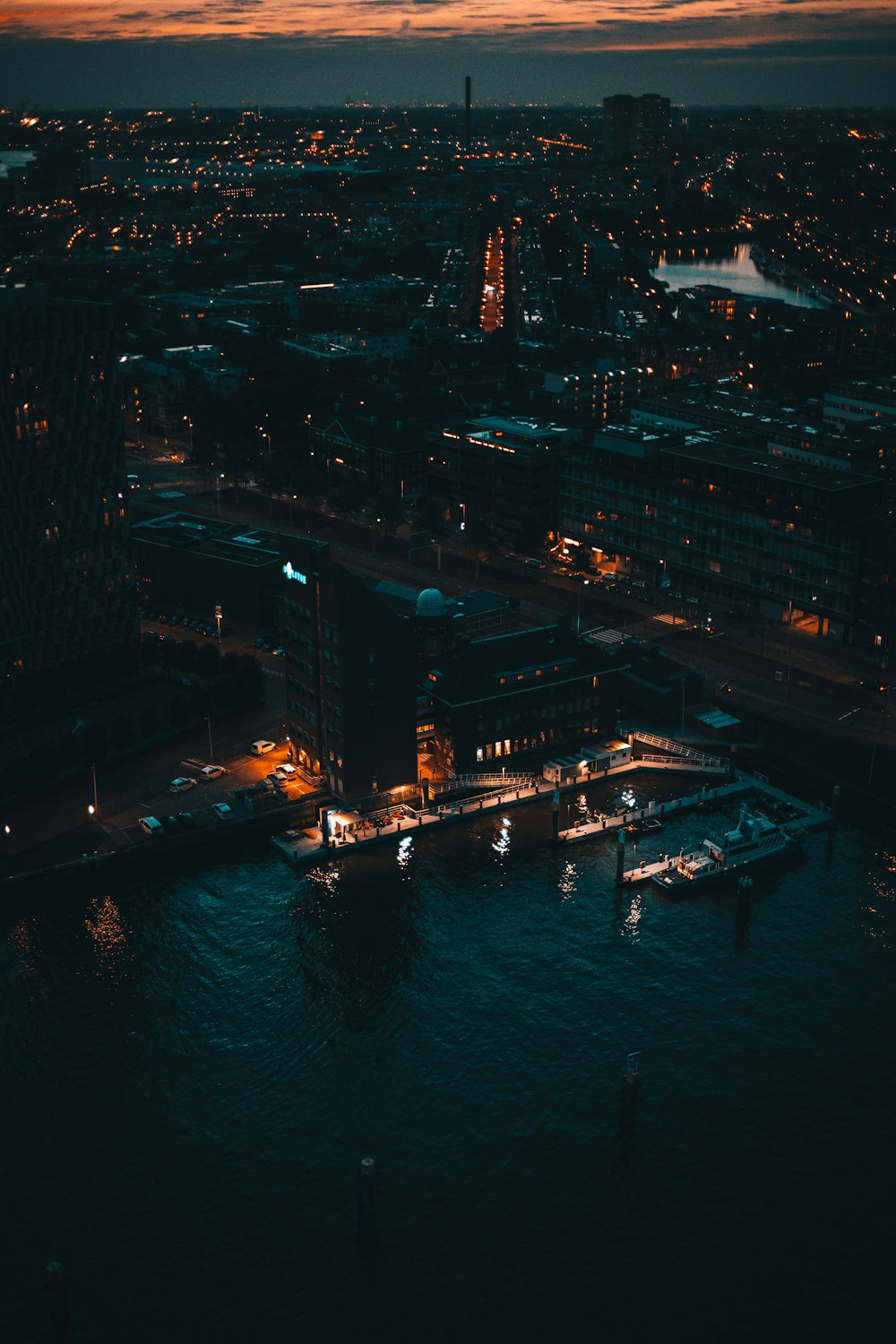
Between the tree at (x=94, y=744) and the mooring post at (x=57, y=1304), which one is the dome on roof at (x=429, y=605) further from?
the mooring post at (x=57, y=1304)

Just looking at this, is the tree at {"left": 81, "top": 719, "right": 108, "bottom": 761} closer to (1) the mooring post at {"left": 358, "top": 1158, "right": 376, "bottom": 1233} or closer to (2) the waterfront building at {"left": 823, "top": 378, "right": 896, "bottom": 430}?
(1) the mooring post at {"left": 358, "top": 1158, "right": 376, "bottom": 1233}

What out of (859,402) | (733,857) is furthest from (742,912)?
(859,402)

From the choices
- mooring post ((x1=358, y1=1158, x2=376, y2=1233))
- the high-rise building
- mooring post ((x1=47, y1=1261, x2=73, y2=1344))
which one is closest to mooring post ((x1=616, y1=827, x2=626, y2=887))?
→ mooring post ((x1=358, y1=1158, x2=376, y2=1233))

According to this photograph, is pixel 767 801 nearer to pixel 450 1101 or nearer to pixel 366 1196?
pixel 450 1101

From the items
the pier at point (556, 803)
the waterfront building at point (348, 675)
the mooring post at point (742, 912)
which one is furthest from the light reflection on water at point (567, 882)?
the waterfront building at point (348, 675)

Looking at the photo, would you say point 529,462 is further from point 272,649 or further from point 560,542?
point 272,649
